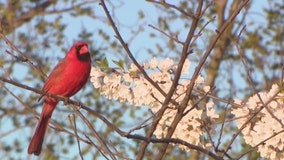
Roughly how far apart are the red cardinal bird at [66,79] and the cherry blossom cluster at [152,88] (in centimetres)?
69

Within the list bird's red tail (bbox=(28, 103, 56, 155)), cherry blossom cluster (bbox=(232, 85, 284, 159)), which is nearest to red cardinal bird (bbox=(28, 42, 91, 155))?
bird's red tail (bbox=(28, 103, 56, 155))

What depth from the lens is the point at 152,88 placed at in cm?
356

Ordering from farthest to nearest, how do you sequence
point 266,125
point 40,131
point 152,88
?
point 40,131
point 152,88
point 266,125

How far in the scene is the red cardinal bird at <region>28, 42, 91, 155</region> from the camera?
14.2ft

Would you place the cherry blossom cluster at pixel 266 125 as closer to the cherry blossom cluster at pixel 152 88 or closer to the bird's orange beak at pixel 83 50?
the cherry blossom cluster at pixel 152 88

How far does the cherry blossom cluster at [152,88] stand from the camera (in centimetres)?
346

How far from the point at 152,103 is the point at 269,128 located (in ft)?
1.77

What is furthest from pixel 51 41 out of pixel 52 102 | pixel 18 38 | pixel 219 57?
pixel 52 102

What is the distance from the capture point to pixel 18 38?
9.92m

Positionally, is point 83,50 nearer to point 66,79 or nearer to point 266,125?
point 66,79

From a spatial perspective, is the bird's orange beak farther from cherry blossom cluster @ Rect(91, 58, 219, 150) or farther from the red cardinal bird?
cherry blossom cluster @ Rect(91, 58, 219, 150)

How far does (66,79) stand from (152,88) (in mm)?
940

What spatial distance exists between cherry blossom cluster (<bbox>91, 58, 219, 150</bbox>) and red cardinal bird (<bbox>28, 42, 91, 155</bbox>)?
2.26 feet

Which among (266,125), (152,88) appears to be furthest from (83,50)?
(266,125)
